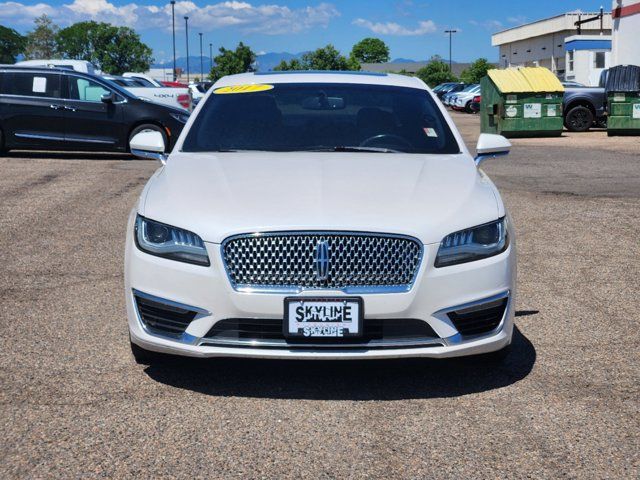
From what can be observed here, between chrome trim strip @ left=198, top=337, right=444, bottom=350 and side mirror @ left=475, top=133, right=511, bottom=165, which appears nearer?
chrome trim strip @ left=198, top=337, right=444, bottom=350

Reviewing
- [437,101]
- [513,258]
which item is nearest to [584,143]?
[437,101]

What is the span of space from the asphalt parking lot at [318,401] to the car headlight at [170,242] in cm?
65

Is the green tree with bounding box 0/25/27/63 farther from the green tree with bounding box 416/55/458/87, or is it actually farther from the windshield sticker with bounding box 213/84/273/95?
the windshield sticker with bounding box 213/84/273/95

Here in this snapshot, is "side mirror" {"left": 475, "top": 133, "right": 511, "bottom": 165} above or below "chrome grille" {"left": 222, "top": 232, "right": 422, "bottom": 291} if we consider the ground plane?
above

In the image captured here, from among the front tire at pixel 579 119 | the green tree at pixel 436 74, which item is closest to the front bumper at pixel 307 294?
the front tire at pixel 579 119

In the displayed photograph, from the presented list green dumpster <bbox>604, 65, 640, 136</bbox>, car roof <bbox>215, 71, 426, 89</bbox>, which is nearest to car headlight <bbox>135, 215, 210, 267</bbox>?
car roof <bbox>215, 71, 426, 89</bbox>

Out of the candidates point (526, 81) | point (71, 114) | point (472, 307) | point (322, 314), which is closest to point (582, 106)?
point (526, 81)

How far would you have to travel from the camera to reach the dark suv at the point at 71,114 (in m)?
17.5

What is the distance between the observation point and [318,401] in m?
4.39

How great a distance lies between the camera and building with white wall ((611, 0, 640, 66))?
35.7 metres

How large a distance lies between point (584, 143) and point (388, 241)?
65.1 feet

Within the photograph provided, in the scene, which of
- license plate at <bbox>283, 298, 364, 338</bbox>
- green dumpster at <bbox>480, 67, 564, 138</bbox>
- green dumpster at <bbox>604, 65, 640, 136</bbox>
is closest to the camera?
license plate at <bbox>283, 298, 364, 338</bbox>

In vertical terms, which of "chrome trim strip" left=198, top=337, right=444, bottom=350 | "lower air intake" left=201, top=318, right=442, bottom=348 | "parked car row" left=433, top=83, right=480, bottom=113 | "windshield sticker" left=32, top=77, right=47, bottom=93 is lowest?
"chrome trim strip" left=198, top=337, right=444, bottom=350

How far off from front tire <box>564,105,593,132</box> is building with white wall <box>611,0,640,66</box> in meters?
9.53
